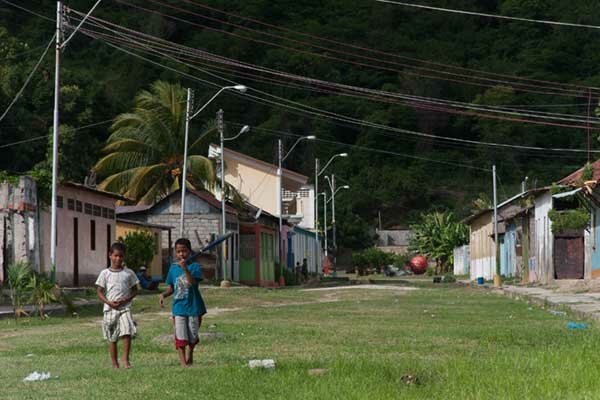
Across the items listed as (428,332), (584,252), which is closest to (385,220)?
(584,252)

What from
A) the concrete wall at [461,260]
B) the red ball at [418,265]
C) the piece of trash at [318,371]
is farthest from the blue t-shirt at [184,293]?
the red ball at [418,265]

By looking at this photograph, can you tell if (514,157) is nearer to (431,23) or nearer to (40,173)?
(431,23)

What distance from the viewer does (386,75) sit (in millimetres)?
100812

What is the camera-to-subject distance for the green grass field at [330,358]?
10602mm

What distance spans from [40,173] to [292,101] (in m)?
62.9

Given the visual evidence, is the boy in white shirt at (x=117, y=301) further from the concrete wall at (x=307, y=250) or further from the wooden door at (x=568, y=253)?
the concrete wall at (x=307, y=250)

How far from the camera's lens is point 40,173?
34.9 meters

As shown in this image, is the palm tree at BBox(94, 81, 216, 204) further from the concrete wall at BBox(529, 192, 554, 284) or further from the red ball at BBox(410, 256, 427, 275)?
the red ball at BBox(410, 256, 427, 275)

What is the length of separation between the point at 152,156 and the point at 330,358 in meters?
44.5

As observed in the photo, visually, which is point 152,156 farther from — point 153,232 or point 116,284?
point 116,284

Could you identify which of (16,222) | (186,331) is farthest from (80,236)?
(186,331)

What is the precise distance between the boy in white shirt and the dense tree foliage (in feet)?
218

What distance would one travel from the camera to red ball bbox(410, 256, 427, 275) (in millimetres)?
90912

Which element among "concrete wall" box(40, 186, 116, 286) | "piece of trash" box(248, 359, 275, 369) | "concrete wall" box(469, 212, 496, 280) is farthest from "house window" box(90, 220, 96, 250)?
"piece of trash" box(248, 359, 275, 369)
